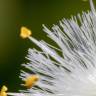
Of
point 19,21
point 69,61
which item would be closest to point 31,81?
point 69,61

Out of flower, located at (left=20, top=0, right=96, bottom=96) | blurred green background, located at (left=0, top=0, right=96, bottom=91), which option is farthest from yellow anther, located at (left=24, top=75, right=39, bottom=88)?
blurred green background, located at (left=0, top=0, right=96, bottom=91)

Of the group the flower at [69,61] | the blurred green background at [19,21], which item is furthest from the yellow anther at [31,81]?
the blurred green background at [19,21]

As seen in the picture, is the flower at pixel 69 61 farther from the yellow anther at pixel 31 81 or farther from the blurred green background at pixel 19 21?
the blurred green background at pixel 19 21

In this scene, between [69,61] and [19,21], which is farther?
[19,21]

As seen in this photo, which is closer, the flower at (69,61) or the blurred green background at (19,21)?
the flower at (69,61)

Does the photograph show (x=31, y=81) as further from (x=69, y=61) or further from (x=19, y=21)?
(x=19, y=21)

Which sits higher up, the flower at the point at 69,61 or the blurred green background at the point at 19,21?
the blurred green background at the point at 19,21
